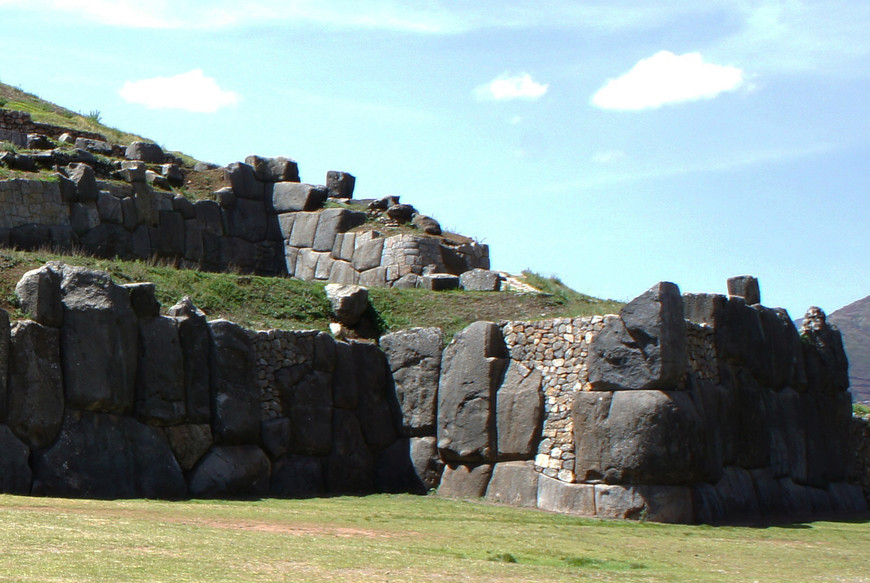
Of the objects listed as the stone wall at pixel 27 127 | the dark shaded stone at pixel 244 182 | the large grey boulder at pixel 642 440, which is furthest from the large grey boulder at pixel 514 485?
the stone wall at pixel 27 127

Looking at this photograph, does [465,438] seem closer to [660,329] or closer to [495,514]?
[495,514]

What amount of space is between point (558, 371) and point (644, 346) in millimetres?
1742

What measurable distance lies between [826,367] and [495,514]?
1104 centimetres

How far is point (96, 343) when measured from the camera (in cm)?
1745

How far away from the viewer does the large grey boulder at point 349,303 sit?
23125 millimetres

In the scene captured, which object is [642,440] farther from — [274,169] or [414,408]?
[274,169]

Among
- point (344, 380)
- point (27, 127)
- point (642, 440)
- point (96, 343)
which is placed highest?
point (27, 127)

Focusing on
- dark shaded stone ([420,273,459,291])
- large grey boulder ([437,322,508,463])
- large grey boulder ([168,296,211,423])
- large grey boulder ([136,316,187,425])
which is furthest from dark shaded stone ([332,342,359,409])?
dark shaded stone ([420,273,459,291])

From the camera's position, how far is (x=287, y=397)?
66.8 feet

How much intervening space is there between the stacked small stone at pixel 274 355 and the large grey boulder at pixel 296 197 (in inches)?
461

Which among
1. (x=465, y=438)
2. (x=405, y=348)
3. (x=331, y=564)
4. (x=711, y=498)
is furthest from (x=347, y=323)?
(x=331, y=564)

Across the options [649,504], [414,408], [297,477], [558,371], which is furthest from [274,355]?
[649,504]

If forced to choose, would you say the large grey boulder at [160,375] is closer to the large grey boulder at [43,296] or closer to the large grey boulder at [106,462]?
the large grey boulder at [106,462]

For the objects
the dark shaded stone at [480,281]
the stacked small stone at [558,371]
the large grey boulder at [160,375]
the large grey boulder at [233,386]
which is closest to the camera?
the large grey boulder at [160,375]
